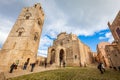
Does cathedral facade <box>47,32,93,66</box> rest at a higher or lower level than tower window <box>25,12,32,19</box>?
lower

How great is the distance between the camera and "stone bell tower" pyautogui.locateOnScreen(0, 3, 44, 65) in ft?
75.6

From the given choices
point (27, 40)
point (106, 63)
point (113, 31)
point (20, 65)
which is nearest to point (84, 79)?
point (20, 65)

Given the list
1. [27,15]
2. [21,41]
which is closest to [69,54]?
[21,41]

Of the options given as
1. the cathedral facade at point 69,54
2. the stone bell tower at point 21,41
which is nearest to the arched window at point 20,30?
the stone bell tower at point 21,41

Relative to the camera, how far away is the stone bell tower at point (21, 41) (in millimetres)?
23031

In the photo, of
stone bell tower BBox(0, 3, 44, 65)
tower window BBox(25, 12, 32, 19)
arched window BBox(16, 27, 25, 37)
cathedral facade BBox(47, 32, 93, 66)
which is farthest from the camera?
tower window BBox(25, 12, 32, 19)

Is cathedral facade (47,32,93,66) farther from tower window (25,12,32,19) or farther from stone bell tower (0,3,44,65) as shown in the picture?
tower window (25,12,32,19)

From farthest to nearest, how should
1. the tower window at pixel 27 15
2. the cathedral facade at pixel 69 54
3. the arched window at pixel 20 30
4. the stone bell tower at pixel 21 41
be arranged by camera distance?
1. the tower window at pixel 27 15
2. the cathedral facade at pixel 69 54
3. the arched window at pixel 20 30
4. the stone bell tower at pixel 21 41

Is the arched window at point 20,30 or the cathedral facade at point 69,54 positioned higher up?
the arched window at point 20,30

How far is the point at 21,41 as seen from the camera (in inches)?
1001

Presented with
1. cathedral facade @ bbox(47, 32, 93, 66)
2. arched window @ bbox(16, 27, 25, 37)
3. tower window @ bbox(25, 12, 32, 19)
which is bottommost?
cathedral facade @ bbox(47, 32, 93, 66)

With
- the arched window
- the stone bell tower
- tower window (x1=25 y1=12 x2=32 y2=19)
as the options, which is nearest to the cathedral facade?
the stone bell tower

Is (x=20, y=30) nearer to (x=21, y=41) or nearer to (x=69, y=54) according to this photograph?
(x=21, y=41)

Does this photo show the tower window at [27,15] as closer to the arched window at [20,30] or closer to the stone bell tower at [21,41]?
the stone bell tower at [21,41]
